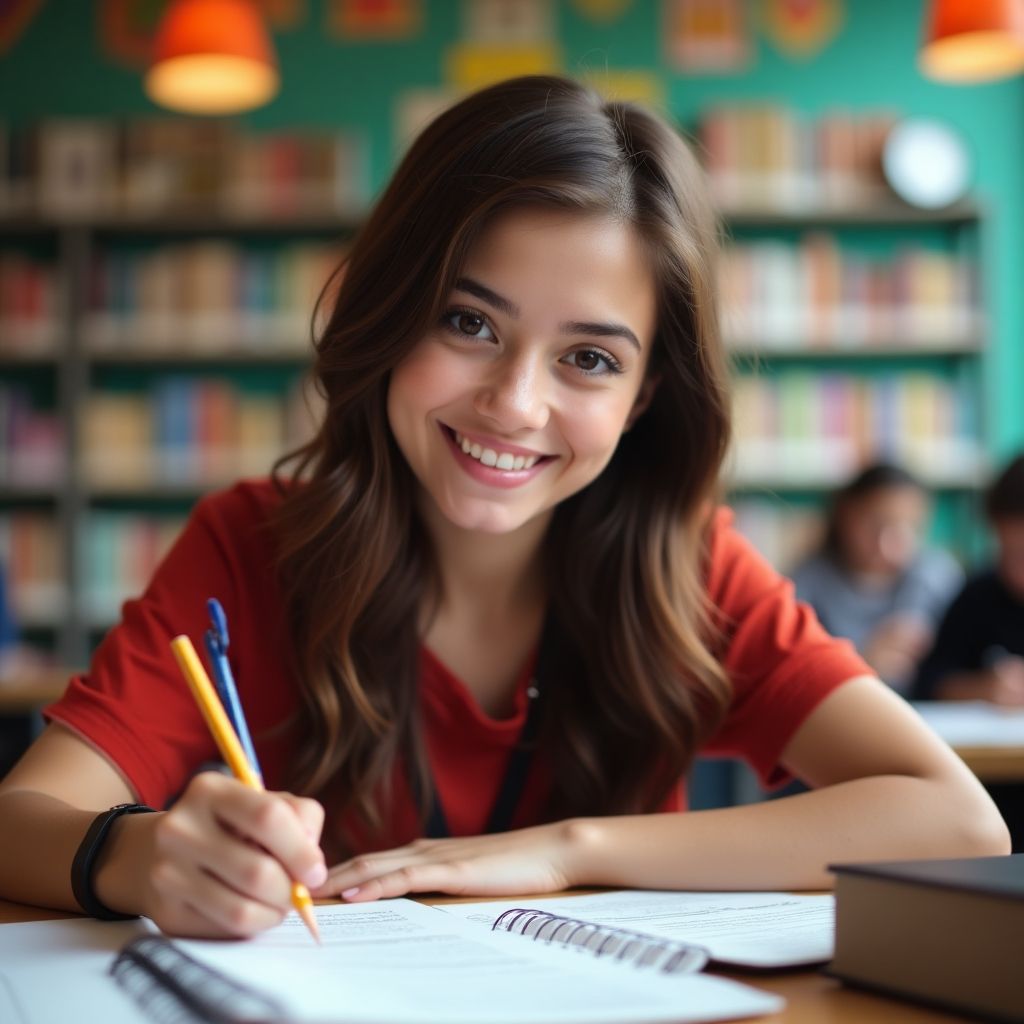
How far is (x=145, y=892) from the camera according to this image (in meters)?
0.86

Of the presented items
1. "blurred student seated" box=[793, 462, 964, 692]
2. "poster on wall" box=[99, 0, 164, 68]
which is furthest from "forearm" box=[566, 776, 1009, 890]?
"poster on wall" box=[99, 0, 164, 68]

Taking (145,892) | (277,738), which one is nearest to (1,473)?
(277,738)

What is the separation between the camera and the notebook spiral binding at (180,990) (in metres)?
0.61

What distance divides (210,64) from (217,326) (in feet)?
4.17

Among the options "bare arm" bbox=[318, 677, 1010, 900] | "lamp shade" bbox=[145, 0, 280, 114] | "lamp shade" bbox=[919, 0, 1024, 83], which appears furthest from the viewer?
"lamp shade" bbox=[145, 0, 280, 114]

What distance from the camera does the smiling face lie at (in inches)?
46.6

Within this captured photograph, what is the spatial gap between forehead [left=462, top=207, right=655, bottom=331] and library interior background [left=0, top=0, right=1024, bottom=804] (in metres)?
3.67

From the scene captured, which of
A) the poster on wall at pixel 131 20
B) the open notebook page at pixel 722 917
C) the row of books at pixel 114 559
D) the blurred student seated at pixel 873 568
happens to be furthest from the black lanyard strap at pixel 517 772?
the poster on wall at pixel 131 20

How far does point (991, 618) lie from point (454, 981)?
3.01 m

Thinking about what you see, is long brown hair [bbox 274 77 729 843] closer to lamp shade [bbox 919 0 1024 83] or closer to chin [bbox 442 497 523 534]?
chin [bbox 442 497 523 534]

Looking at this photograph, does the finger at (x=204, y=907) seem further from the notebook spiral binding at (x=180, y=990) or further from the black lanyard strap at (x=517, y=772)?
the black lanyard strap at (x=517, y=772)

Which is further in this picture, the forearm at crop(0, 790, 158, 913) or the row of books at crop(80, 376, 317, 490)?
the row of books at crop(80, 376, 317, 490)

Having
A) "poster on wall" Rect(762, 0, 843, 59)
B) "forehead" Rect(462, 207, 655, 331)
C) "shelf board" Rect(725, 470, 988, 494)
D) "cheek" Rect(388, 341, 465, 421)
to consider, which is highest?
"poster on wall" Rect(762, 0, 843, 59)

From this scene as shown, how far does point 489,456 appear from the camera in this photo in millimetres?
1258
